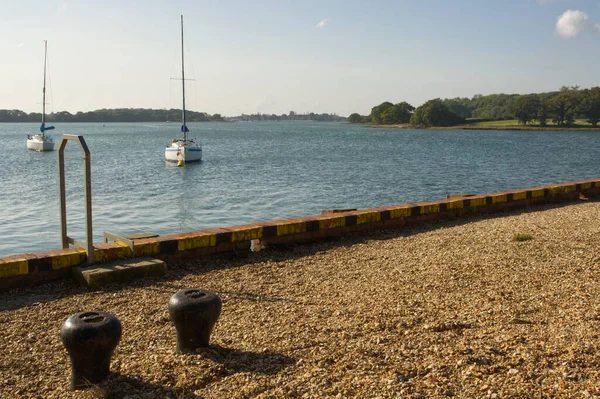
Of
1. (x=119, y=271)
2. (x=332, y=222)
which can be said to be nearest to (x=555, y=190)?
(x=332, y=222)

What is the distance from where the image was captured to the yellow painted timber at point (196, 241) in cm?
838

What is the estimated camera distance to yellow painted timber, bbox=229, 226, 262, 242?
8906mm

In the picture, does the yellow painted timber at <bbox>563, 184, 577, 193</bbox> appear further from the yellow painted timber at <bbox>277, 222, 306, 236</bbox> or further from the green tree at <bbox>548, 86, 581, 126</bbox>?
the green tree at <bbox>548, 86, 581, 126</bbox>

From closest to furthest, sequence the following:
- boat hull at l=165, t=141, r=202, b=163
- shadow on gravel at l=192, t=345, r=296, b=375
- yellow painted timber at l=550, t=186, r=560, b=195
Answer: shadow on gravel at l=192, t=345, r=296, b=375, yellow painted timber at l=550, t=186, r=560, b=195, boat hull at l=165, t=141, r=202, b=163

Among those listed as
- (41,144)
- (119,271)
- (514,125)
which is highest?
(514,125)

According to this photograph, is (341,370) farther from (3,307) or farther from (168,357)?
(3,307)

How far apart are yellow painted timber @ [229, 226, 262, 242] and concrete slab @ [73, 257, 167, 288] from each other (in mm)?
1361

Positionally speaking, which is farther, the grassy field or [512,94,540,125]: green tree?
[512,94,540,125]: green tree

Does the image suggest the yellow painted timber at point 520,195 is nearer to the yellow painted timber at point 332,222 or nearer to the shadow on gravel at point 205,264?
the shadow on gravel at point 205,264

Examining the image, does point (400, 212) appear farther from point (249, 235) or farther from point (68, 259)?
point (68, 259)

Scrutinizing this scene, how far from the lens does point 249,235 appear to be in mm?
9086

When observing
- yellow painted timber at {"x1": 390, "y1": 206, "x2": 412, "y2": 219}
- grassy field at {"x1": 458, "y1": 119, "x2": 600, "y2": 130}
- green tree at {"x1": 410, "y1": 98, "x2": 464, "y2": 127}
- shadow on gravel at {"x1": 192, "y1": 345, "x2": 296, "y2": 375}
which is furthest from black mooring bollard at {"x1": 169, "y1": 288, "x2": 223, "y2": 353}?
green tree at {"x1": 410, "y1": 98, "x2": 464, "y2": 127}

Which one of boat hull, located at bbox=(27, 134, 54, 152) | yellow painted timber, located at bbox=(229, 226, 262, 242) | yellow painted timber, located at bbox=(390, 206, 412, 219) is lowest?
yellow painted timber, located at bbox=(229, 226, 262, 242)

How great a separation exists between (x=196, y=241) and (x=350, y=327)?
135 inches
